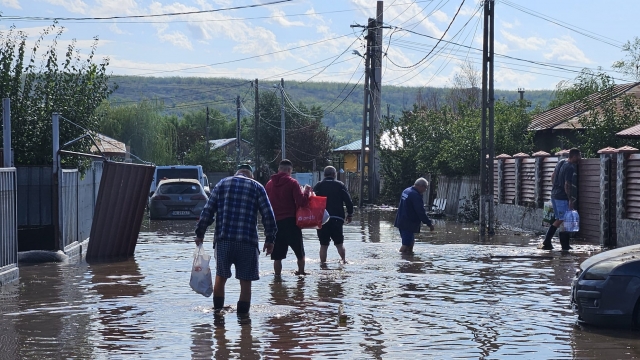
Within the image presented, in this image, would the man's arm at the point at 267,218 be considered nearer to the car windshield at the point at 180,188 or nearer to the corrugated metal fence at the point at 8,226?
the corrugated metal fence at the point at 8,226

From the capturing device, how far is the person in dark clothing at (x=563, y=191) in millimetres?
18484

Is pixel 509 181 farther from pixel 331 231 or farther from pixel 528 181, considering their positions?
pixel 331 231

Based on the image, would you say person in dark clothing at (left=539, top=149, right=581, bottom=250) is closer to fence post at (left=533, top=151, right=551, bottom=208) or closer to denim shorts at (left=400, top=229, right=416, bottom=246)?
denim shorts at (left=400, top=229, right=416, bottom=246)

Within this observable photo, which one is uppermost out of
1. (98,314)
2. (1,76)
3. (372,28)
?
(372,28)

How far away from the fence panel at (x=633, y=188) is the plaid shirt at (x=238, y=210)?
10.2 metres

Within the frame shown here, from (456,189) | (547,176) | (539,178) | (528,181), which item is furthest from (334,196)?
(456,189)

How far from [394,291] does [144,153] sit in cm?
5649

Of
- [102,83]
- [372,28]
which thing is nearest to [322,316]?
[102,83]

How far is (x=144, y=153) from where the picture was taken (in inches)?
2665

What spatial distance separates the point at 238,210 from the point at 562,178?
9.71 metres

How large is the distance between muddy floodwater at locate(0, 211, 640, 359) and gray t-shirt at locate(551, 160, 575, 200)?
1.40m

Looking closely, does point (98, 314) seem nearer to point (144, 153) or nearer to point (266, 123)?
point (144, 153)

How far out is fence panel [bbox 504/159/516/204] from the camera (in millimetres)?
27906

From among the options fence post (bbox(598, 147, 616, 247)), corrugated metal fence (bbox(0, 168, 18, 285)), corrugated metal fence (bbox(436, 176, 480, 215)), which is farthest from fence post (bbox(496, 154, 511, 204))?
corrugated metal fence (bbox(0, 168, 18, 285))
